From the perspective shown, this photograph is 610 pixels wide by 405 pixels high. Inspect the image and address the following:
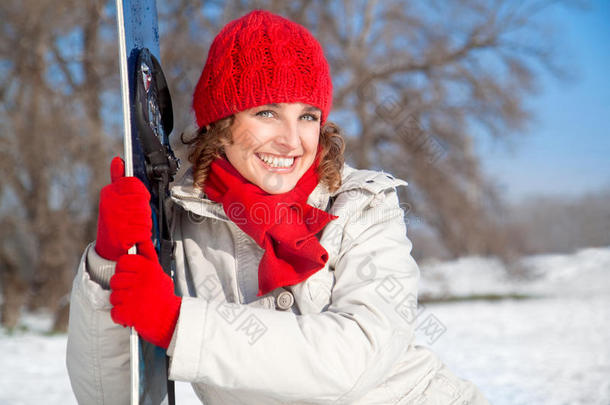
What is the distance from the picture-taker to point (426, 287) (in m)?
11.5

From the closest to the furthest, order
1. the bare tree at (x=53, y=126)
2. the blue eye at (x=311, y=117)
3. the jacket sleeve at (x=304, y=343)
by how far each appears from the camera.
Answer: the jacket sleeve at (x=304, y=343) < the blue eye at (x=311, y=117) < the bare tree at (x=53, y=126)

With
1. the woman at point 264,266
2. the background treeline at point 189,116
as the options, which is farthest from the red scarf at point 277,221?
the background treeline at point 189,116

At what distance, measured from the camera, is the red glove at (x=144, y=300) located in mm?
1149

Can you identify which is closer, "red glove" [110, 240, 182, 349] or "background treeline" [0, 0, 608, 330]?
"red glove" [110, 240, 182, 349]

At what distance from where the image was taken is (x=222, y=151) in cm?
168

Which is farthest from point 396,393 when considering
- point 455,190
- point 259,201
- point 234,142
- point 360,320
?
point 455,190

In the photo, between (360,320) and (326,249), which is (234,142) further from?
(360,320)

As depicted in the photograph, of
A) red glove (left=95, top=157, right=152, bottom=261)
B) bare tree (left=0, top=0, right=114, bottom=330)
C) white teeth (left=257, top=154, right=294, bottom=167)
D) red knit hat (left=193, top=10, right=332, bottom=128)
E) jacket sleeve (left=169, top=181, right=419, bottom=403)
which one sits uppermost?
bare tree (left=0, top=0, right=114, bottom=330)

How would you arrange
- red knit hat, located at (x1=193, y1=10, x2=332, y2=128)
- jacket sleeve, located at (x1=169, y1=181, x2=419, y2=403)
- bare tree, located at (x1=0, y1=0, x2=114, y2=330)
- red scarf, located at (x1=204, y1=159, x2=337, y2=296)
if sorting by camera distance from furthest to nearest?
bare tree, located at (x1=0, y1=0, x2=114, y2=330)
red knit hat, located at (x1=193, y1=10, x2=332, y2=128)
red scarf, located at (x1=204, y1=159, x2=337, y2=296)
jacket sleeve, located at (x1=169, y1=181, x2=419, y2=403)

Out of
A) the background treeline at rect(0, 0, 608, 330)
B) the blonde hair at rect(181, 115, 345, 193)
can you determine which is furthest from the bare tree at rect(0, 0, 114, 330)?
the blonde hair at rect(181, 115, 345, 193)

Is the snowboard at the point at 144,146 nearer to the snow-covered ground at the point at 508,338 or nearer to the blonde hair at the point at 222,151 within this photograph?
the blonde hair at the point at 222,151

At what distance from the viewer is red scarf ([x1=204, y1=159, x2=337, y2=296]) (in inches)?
55.4

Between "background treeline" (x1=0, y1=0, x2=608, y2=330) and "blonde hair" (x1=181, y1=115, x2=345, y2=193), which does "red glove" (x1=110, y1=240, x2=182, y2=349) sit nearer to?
"blonde hair" (x1=181, y1=115, x2=345, y2=193)

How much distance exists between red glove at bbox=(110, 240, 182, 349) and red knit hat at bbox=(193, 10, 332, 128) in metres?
0.59
